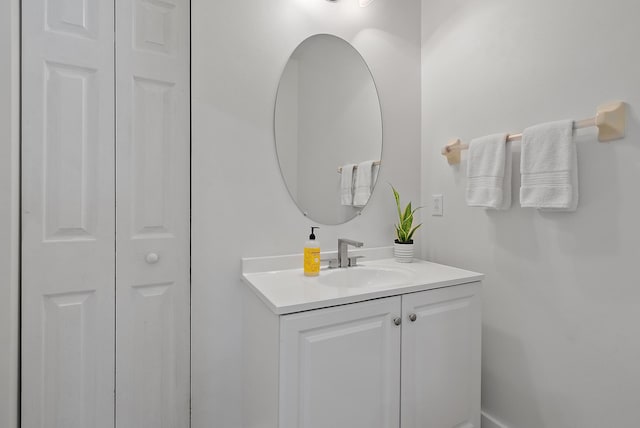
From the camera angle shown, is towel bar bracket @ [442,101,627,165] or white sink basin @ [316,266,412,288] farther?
white sink basin @ [316,266,412,288]

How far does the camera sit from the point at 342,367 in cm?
103

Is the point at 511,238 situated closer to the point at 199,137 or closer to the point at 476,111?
the point at 476,111

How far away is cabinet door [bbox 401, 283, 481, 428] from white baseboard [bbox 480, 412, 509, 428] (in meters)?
0.17

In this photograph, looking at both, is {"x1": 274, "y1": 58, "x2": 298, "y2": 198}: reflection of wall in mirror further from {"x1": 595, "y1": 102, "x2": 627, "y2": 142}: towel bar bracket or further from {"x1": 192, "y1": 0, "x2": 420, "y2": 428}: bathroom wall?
{"x1": 595, "y1": 102, "x2": 627, "y2": 142}: towel bar bracket

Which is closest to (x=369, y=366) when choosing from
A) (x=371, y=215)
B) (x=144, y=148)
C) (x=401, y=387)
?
(x=401, y=387)

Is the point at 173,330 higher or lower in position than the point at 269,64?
lower

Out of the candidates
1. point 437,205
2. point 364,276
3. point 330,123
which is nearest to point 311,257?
point 364,276

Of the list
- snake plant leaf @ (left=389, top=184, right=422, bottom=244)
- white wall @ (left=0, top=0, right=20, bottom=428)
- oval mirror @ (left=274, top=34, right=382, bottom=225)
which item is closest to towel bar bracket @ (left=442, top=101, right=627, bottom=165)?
snake plant leaf @ (left=389, top=184, right=422, bottom=244)

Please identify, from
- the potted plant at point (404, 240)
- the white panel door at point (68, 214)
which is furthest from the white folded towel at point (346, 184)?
the white panel door at point (68, 214)

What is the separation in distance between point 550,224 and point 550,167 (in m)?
0.24

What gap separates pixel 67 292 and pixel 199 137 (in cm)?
73

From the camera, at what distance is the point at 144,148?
3.98 feet

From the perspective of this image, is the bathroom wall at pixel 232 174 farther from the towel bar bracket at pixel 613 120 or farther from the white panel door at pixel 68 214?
the towel bar bracket at pixel 613 120

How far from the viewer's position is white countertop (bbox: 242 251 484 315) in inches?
39.0
